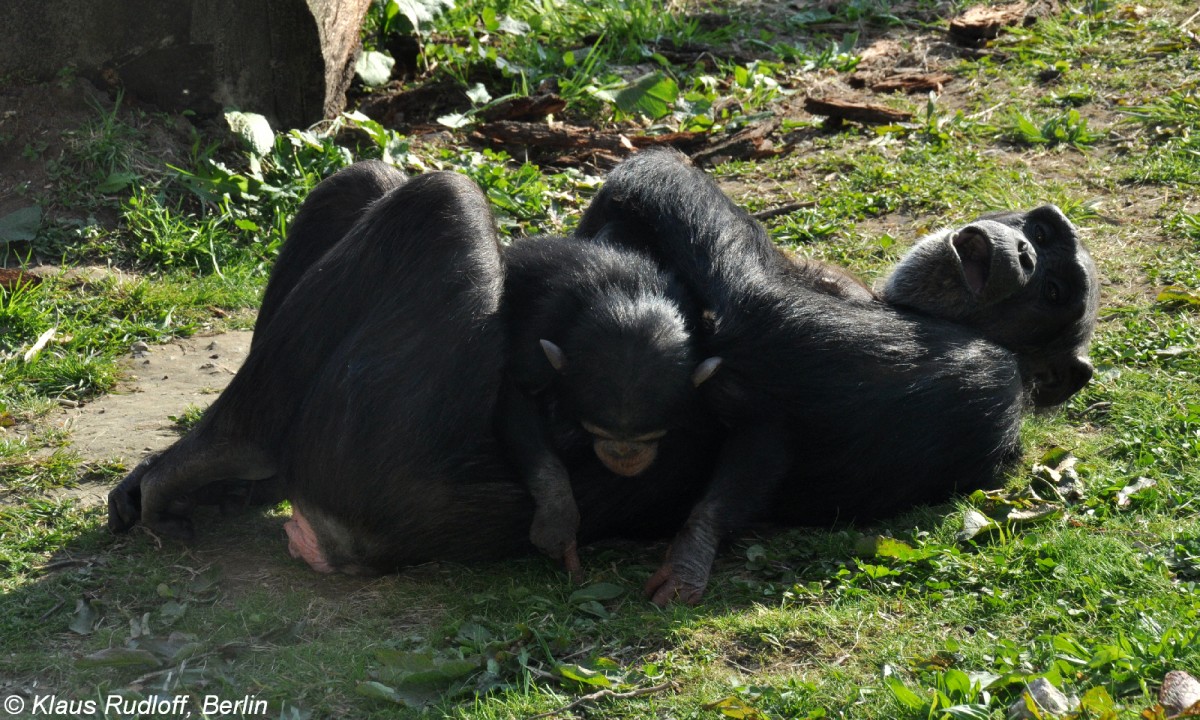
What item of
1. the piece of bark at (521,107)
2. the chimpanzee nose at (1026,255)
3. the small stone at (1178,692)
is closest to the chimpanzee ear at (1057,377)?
the chimpanzee nose at (1026,255)

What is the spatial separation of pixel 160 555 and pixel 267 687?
3.80ft

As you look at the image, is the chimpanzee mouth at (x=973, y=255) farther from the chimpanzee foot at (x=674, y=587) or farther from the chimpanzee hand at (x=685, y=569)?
the chimpanzee foot at (x=674, y=587)

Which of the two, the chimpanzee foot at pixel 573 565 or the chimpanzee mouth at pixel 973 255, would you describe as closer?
the chimpanzee foot at pixel 573 565

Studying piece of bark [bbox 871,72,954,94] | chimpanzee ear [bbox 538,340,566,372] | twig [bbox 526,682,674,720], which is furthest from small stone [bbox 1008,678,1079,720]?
piece of bark [bbox 871,72,954,94]

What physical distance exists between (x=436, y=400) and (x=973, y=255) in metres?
2.55

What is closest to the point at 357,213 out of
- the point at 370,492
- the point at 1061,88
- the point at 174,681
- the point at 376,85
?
the point at 370,492

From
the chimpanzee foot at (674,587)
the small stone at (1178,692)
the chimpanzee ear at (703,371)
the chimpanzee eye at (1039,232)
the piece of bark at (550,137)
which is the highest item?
the chimpanzee eye at (1039,232)

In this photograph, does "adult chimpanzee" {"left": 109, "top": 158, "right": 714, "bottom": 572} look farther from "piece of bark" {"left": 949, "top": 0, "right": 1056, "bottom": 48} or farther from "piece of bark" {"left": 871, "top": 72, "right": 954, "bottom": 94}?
"piece of bark" {"left": 949, "top": 0, "right": 1056, "bottom": 48}

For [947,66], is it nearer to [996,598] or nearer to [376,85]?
[376,85]

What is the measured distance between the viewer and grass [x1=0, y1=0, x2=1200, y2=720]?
12.9 ft

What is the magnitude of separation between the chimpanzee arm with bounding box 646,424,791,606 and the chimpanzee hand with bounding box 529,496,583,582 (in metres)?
0.36

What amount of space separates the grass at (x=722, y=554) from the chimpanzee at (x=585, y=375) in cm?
46

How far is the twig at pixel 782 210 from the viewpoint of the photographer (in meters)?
8.07

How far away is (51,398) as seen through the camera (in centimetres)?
609
